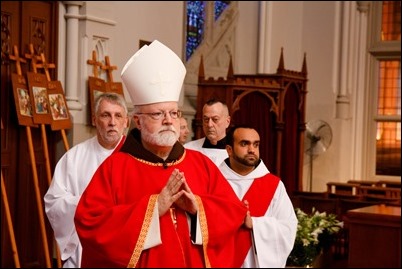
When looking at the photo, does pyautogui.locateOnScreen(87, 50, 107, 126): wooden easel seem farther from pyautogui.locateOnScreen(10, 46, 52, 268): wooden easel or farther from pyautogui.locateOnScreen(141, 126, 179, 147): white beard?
pyautogui.locateOnScreen(141, 126, 179, 147): white beard

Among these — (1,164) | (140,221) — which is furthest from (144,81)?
(1,164)

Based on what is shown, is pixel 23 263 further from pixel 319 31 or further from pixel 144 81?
pixel 319 31

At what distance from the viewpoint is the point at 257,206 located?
12.8ft

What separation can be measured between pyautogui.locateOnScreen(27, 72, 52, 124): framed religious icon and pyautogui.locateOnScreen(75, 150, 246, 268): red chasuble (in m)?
4.03

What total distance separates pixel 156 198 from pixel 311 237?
4187 millimetres

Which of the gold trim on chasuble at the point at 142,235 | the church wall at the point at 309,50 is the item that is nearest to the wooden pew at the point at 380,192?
the church wall at the point at 309,50

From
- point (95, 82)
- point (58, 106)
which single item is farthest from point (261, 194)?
point (95, 82)

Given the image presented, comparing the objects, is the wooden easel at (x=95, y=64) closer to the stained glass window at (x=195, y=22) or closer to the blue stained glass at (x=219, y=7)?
the stained glass window at (x=195, y=22)

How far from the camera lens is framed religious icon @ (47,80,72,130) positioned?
7.25 meters

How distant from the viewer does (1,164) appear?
7.11 meters

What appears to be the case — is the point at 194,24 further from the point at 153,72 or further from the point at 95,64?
the point at 153,72

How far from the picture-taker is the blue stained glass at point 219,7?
1194 cm

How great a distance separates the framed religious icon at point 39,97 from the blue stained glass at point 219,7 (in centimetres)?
518

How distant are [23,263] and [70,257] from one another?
254 cm
